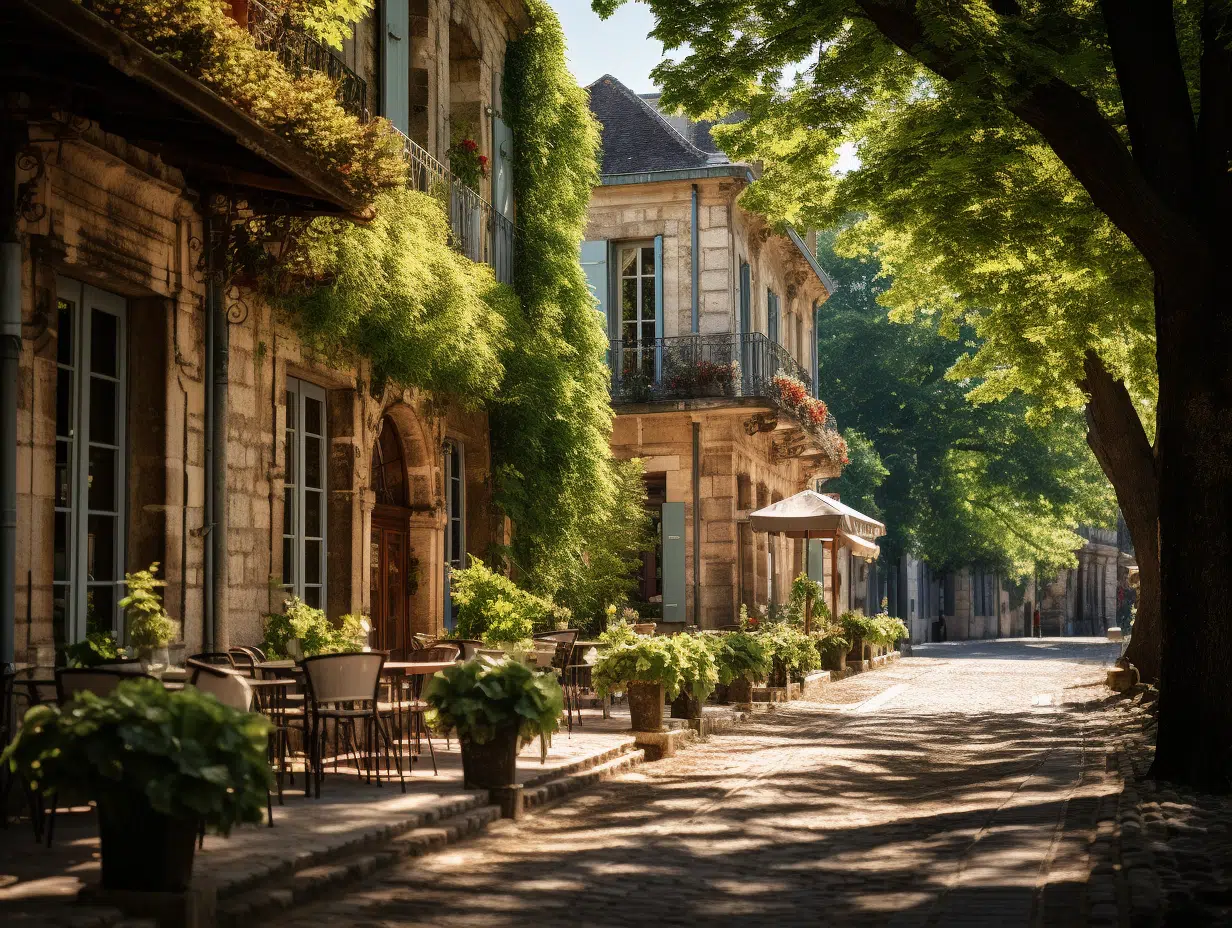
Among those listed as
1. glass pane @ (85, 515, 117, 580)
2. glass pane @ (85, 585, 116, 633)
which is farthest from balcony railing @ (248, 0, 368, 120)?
glass pane @ (85, 585, 116, 633)

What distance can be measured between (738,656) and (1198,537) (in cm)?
715

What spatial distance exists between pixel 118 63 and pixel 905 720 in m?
12.2

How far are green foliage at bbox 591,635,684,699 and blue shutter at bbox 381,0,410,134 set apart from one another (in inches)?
208

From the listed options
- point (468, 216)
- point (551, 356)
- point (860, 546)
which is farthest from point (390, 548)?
point (860, 546)

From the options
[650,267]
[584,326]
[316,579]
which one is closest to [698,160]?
[650,267]

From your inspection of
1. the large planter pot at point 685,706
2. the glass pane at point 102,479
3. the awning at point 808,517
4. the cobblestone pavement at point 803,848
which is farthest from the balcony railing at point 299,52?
the awning at point 808,517

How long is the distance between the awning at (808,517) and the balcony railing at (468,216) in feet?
23.5

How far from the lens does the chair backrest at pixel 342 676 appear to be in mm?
8883

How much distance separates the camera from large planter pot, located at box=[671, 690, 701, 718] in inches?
566

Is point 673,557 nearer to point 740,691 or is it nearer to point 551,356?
point 740,691

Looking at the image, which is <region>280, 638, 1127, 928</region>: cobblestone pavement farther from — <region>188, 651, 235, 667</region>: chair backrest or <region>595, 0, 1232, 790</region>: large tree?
<region>188, 651, 235, 667</region>: chair backrest

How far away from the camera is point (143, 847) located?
17.8 feet

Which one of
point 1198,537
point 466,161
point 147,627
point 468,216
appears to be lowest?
point 147,627

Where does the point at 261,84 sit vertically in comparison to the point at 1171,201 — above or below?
above
